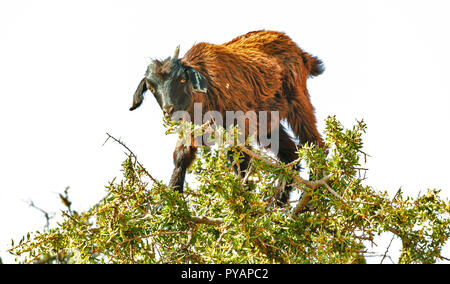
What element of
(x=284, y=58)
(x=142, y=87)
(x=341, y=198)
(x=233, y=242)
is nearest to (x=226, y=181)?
(x=233, y=242)

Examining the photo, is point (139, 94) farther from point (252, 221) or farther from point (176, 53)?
point (252, 221)

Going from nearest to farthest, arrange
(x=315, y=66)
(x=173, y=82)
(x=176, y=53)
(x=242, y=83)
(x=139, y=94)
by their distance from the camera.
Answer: (x=173, y=82) → (x=176, y=53) → (x=139, y=94) → (x=242, y=83) → (x=315, y=66)

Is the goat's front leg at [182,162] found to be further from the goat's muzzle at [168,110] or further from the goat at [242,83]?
the goat's muzzle at [168,110]

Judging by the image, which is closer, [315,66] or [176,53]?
[176,53]

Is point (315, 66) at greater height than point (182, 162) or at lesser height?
greater

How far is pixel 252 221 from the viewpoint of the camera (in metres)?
3.27

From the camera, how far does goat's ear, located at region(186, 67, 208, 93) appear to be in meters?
5.23

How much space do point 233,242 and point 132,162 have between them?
3.03ft

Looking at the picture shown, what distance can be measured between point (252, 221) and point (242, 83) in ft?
9.17

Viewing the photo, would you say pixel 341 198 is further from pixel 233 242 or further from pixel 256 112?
pixel 256 112

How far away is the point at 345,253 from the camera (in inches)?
123

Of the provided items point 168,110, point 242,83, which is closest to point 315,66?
point 242,83

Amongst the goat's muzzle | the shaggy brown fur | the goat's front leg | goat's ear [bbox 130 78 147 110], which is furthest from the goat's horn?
the goat's front leg

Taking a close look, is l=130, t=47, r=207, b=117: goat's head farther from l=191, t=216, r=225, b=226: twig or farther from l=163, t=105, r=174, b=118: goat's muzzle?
l=191, t=216, r=225, b=226: twig
